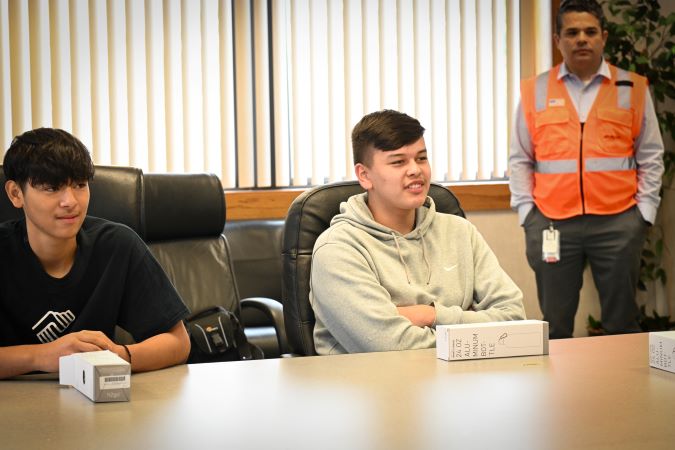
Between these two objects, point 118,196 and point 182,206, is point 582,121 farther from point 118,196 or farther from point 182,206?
point 118,196

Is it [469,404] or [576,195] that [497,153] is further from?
[469,404]

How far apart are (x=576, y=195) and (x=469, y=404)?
271cm

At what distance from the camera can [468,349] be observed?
1.81 m

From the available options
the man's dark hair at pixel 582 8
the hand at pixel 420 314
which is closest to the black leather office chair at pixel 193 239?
the hand at pixel 420 314

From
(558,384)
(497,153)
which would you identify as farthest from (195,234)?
(497,153)

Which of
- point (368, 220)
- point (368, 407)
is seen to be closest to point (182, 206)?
point (368, 220)

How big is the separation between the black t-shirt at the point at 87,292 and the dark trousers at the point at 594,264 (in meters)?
2.31

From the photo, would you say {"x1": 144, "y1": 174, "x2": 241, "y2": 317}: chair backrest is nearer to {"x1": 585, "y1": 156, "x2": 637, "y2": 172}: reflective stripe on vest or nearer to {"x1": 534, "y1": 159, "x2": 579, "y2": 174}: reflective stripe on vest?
{"x1": 534, "y1": 159, "x2": 579, "y2": 174}: reflective stripe on vest

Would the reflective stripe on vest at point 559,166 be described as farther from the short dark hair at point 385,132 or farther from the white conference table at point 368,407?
the white conference table at point 368,407

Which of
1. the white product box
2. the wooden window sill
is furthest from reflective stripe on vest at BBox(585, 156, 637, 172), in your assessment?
the white product box

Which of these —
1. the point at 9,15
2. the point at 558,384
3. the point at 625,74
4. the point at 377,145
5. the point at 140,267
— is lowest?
the point at 558,384

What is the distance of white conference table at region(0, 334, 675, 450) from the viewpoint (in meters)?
1.23

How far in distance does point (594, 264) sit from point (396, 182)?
1.86m

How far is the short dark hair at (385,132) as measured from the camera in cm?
249
